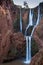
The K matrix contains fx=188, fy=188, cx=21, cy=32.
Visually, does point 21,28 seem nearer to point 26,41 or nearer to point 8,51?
point 26,41

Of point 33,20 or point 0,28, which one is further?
point 33,20

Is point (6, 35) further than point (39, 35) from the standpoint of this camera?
No

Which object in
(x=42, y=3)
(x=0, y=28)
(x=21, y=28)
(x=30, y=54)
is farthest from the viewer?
(x=42, y=3)

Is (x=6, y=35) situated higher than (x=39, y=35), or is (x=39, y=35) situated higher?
(x=6, y=35)

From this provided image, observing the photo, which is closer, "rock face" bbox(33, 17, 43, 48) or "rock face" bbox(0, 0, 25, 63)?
"rock face" bbox(0, 0, 25, 63)

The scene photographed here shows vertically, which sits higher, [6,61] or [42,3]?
[42,3]

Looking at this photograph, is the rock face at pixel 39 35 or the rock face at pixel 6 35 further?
the rock face at pixel 39 35

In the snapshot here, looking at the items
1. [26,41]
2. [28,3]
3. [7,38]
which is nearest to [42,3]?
[28,3]

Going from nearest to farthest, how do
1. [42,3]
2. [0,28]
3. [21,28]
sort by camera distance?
[0,28]
[21,28]
[42,3]

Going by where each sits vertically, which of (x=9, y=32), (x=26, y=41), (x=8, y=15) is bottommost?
(x=26, y=41)

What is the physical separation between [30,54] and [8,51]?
1.32 m

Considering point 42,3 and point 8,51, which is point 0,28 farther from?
point 42,3

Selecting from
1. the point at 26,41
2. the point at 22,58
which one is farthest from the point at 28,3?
the point at 22,58

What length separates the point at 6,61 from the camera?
10.1m
